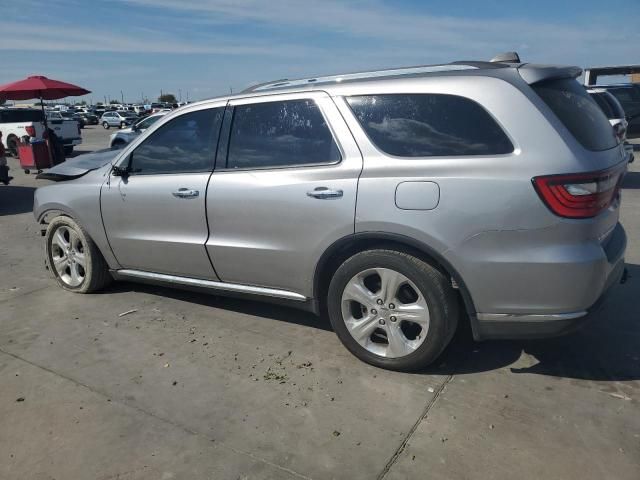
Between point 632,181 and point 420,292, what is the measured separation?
9.44m

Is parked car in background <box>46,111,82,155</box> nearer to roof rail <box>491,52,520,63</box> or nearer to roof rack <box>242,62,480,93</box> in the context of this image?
roof rack <box>242,62,480,93</box>

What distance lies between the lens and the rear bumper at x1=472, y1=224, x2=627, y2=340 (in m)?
2.86

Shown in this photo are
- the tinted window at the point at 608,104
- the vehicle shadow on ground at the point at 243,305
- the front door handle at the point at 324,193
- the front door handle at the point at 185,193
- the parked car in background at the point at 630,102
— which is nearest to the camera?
the front door handle at the point at 324,193

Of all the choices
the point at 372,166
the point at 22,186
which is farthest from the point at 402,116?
the point at 22,186

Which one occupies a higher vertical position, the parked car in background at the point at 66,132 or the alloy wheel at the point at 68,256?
the parked car in background at the point at 66,132

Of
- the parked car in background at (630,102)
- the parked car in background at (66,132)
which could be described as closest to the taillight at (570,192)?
the parked car in background at (630,102)

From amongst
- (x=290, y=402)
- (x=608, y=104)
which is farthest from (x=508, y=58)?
(x=608, y=104)

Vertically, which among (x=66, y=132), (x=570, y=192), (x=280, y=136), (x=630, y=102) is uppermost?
(x=280, y=136)

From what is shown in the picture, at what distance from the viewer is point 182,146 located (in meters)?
4.11

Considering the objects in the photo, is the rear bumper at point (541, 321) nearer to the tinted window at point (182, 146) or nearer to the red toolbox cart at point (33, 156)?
the tinted window at point (182, 146)

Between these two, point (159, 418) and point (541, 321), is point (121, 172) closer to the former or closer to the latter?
point (159, 418)

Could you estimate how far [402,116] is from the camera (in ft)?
10.4

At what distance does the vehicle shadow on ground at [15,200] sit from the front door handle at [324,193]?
25.7 feet

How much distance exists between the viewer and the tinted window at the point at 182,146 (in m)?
3.95
